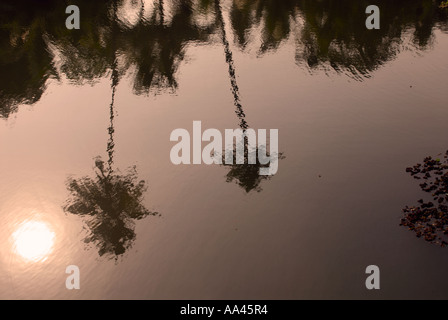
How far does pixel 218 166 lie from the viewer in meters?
11.0

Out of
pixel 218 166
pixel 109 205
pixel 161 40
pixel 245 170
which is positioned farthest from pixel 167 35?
pixel 109 205

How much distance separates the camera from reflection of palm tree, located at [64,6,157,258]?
9070 millimetres

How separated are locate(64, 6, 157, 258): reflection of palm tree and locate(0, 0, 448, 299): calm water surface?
1.7 inches

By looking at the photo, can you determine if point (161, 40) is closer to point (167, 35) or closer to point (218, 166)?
point (167, 35)

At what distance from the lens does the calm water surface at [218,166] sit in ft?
26.7

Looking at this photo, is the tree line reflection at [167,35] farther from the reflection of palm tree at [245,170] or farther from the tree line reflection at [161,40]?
the reflection of palm tree at [245,170]

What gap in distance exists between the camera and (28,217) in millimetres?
9664

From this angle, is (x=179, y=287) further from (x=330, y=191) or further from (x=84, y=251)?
(x=330, y=191)

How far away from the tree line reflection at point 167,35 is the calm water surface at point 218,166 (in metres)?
0.11

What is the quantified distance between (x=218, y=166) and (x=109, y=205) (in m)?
3.21

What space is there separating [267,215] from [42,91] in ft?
35.7

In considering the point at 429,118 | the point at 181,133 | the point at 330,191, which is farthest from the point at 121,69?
the point at 429,118

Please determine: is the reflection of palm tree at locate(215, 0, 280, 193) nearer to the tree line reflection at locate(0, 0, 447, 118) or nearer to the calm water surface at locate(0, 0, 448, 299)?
the calm water surface at locate(0, 0, 448, 299)

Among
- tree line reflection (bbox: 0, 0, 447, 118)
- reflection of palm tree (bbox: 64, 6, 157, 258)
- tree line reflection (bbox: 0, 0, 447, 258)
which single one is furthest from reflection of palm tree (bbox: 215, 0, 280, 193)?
tree line reflection (bbox: 0, 0, 447, 118)
